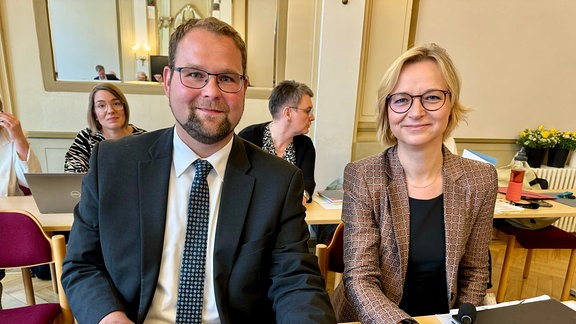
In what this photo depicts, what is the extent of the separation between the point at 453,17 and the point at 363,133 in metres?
1.54

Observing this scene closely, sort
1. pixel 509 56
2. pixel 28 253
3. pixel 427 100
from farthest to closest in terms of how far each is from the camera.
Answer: pixel 509 56 < pixel 28 253 < pixel 427 100

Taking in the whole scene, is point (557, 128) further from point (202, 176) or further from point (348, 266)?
point (202, 176)

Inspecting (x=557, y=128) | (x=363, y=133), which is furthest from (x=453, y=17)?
(x=557, y=128)

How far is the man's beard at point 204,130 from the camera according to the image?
102 cm

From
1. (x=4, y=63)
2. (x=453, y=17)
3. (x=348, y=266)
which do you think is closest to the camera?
(x=348, y=266)

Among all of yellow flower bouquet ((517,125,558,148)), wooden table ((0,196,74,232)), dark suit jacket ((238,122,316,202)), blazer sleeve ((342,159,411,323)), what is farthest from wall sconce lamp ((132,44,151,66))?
yellow flower bouquet ((517,125,558,148))

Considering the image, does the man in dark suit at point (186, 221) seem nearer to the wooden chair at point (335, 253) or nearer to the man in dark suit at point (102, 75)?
the wooden chair at point (335, 253)

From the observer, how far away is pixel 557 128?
4.02 metres

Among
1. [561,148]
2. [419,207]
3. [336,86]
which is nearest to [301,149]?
[336,86]

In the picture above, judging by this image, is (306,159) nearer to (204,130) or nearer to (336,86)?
(336,86)

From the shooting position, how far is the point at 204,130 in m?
1.03

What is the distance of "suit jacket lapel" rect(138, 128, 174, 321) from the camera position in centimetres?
99

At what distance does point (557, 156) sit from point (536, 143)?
287 mm

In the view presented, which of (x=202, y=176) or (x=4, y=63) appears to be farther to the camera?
(x=4, y=63)
